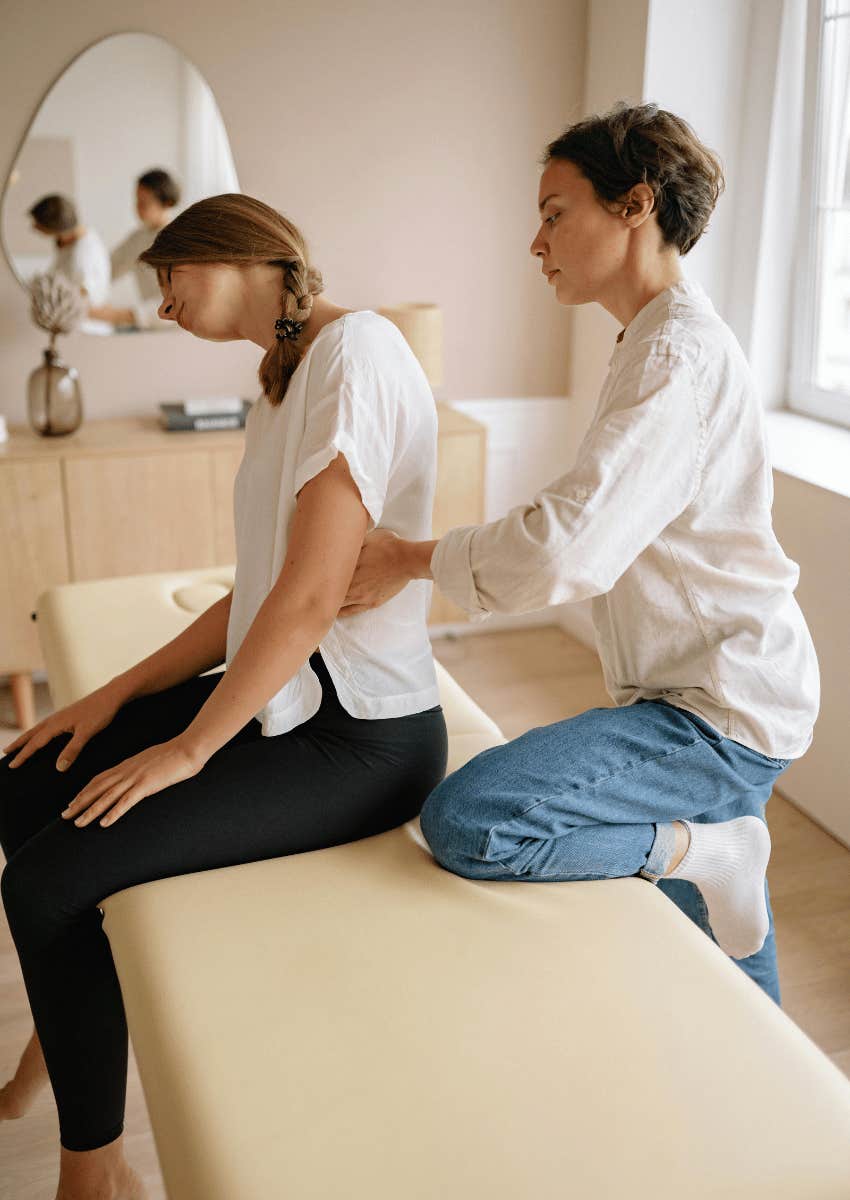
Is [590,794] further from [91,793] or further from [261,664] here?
[91,793]

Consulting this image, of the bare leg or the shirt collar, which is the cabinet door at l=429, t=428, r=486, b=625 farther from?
the bare leg

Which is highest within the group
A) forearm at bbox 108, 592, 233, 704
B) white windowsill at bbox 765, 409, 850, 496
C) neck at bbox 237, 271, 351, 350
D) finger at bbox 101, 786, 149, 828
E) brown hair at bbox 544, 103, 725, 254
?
brown hair at bbox 544, 103, 725, 254

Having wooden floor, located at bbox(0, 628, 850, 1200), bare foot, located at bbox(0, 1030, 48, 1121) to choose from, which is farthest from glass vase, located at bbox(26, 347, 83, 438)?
bare foot, located at bbox(0, 1030, 48, 1121)

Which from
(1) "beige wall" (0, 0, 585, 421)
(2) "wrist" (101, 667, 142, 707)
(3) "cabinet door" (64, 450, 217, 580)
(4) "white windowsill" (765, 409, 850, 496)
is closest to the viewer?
(2) "wrist" (101, 667, 142, 707)

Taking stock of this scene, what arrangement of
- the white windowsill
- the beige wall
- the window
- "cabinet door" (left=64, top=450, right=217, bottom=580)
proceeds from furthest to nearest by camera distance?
the beige wall → "cabinet door" (left=64, top=450, right=217, bottom=580) → the window → the white windowsill

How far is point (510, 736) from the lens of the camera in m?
2.92

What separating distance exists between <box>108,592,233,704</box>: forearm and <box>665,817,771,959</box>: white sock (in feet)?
2.36

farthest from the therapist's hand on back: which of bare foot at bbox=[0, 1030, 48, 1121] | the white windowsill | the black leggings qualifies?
the white windowsill

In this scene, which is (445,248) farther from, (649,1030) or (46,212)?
(649,1030)

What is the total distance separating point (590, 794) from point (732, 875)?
0.28m

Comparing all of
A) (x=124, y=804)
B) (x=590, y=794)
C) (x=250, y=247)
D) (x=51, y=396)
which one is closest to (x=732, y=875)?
(x=590, y=794)

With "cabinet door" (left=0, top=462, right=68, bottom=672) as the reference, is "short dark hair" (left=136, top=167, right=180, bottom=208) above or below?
above

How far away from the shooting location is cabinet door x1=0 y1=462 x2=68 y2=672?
279 centimetres

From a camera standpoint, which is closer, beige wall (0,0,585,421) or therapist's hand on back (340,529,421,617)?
therapist's hand on back (340,529,421,617)
